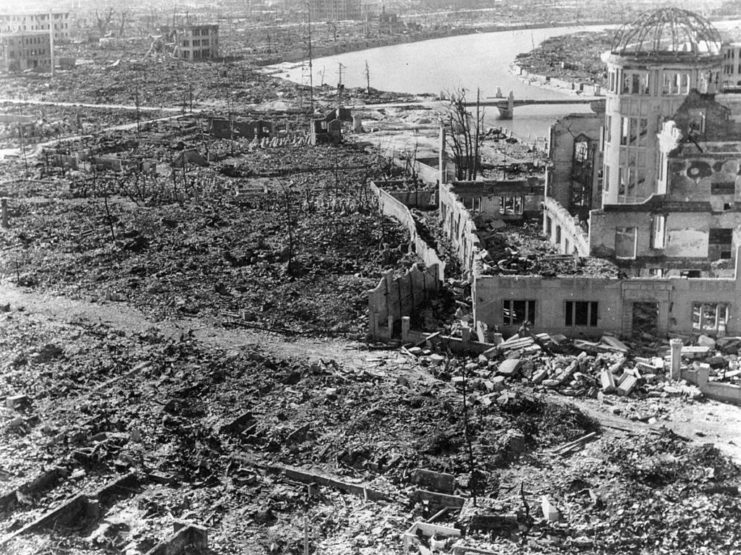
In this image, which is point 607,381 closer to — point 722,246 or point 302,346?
point 302,346

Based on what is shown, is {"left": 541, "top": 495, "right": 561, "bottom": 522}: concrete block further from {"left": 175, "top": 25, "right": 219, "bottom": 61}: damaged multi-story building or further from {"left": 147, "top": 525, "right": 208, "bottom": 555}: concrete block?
{"left": 175, "top": 25, "right": 219, "bottom": 61}: damaged multi-story building

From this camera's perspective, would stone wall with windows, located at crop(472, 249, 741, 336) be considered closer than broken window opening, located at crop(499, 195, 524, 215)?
Yes

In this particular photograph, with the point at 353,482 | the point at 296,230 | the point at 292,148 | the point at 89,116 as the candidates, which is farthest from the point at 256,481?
the point at 89,116

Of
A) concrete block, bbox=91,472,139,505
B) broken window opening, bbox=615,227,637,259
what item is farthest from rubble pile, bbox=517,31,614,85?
concrete block, bbox=91,472,139,505

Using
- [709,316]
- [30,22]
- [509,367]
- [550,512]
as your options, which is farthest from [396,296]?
[30,22]

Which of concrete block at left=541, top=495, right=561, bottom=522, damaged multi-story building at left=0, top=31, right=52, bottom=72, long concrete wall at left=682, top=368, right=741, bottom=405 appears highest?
damaged multi-story building at left=0, top=31, right=52, bottom=72

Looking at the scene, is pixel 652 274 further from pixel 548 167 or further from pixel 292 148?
pixel 292 148

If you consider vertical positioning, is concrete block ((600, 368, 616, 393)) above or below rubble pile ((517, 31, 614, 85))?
below
